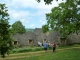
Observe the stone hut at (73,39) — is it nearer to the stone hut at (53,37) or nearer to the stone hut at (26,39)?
the stone hut at (53,37)

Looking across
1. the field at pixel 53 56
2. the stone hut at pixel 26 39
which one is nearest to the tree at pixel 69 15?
the field at pixel 53 56

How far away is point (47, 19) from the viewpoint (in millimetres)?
61844

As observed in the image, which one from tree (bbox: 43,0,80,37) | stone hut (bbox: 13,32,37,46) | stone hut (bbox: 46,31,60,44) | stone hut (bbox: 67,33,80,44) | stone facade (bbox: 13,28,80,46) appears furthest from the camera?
stone hut (bbox: 67,33,80,44)

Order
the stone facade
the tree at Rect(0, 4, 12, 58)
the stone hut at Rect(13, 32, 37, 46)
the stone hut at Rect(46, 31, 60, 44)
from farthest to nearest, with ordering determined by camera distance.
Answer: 1. the stone hut at Rect(46, 31, 60, 44)
2. the stone facade
3. the stone hut at Rect(13, 32, 37, 46)
4. the tree at Rect(0, 4, 12, 58)

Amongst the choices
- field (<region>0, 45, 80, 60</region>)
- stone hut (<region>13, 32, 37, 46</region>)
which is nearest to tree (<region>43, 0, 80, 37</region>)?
field (<region>0, 45, 80, 60</region>)

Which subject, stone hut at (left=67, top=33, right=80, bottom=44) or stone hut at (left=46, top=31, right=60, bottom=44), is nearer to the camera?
stone hut at (left=46, top=31, right=60, bottom=44)

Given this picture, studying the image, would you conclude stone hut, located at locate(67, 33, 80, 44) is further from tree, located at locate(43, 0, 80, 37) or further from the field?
the field

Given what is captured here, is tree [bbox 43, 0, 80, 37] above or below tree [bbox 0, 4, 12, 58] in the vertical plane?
above

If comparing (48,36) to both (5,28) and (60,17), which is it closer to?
(60,17)

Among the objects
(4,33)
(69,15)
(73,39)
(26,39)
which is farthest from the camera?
(73,39)

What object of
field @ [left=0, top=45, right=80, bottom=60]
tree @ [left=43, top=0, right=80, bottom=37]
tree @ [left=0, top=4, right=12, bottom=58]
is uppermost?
tree @ [left=43, top=0, right=80, bottom=37]

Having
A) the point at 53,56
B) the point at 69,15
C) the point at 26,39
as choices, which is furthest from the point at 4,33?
the point at 26,39

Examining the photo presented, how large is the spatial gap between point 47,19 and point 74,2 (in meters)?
15.2

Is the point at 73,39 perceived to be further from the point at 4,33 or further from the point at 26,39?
the point at 4,33
